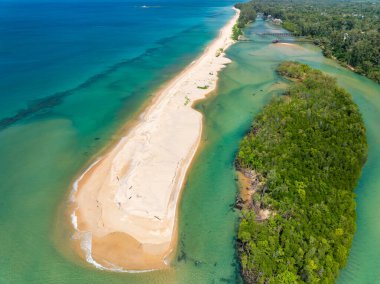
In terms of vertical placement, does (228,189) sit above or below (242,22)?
below

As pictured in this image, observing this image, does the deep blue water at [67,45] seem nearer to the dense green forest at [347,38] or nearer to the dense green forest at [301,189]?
the dense green forest at [347,38]

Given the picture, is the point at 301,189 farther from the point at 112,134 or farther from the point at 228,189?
the point at 112,134

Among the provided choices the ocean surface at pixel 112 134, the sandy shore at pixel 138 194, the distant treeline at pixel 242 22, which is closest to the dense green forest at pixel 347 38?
the ocean surface at pixel 112 134

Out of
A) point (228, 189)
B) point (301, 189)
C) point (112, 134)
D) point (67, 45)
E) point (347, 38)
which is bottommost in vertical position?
point (112, 134)

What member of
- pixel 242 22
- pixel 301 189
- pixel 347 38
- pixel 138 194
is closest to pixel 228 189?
pixel 301 189

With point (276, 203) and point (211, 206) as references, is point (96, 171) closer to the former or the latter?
point (211, 206)

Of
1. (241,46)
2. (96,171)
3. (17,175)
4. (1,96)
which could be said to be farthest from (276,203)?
(241,46)
